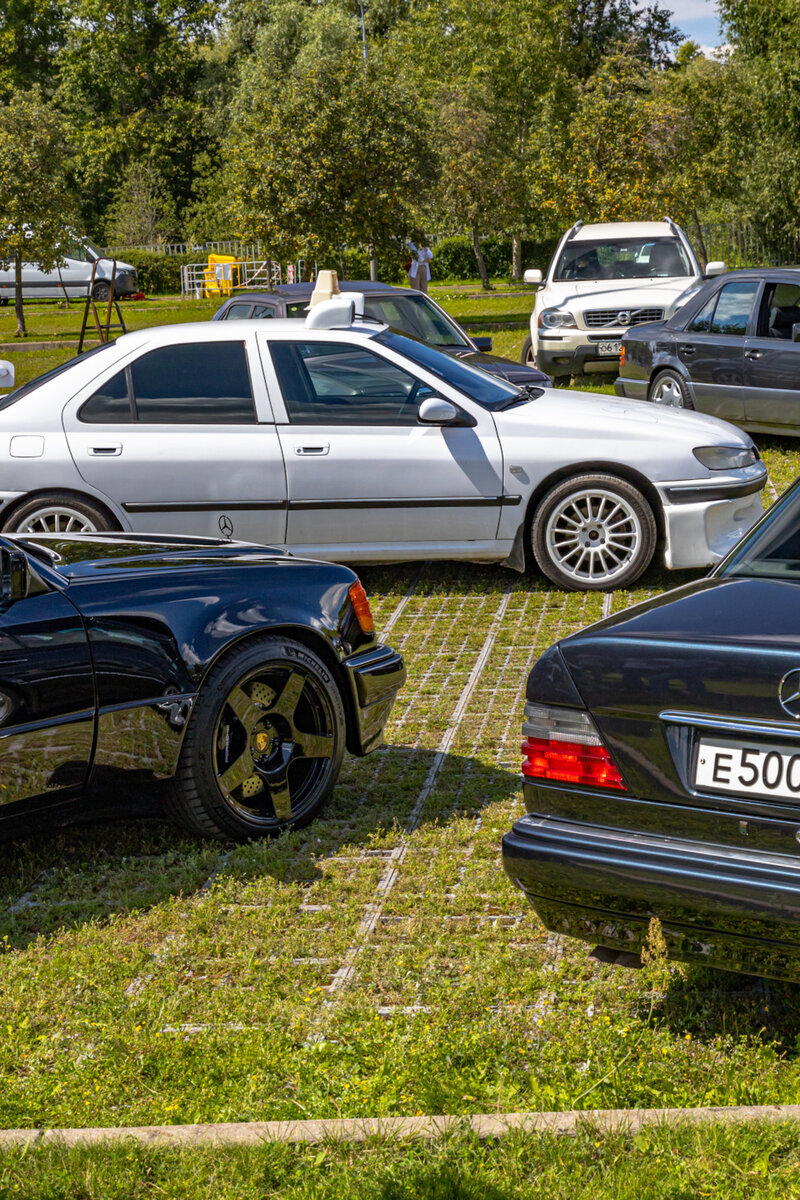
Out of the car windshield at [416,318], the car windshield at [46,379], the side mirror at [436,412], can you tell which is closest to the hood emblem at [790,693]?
the side mirror at [436,412]

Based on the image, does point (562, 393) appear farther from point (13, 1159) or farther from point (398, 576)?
point (13, 1159)

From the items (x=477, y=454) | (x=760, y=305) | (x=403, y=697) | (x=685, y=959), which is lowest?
(x=403, y=697)

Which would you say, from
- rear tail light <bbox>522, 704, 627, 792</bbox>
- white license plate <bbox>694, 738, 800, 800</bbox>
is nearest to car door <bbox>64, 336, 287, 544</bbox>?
rear tail light <bbox>522, 704, 627, 792</bbox>

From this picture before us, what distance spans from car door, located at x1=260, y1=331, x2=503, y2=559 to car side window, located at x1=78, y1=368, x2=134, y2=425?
2.96 ft

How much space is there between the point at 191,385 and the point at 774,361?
5529mm

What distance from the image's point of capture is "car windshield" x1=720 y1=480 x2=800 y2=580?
146 inches

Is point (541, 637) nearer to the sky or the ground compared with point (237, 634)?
nearer to the ground

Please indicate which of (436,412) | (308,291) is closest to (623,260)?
(308,291)

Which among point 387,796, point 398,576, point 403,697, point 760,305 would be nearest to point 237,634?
point 387,796

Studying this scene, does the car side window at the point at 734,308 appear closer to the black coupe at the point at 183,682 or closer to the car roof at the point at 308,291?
the car roof at the point at 308,291

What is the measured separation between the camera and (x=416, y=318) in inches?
521

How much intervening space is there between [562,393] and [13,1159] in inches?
274

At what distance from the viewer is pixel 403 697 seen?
21.9 feet

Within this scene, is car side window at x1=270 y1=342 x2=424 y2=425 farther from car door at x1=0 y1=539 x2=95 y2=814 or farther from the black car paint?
car door at x1=0 y1=539 x2=95 y2=814
